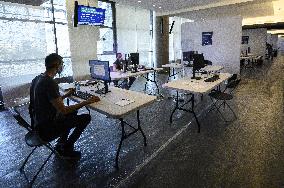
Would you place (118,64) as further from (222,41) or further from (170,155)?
(222,41)

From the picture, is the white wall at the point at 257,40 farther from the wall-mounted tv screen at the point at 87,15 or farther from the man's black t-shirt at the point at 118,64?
the man's black t-shirt at the point at 118,64

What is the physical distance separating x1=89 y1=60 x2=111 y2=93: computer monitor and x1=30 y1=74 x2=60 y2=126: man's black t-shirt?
1036 millimetres

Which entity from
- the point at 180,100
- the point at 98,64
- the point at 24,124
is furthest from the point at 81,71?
the point at 24,124

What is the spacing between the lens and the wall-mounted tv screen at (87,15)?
6.99 metres

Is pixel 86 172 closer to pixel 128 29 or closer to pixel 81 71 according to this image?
pixel 81 71

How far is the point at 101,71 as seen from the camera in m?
Result: 3.60

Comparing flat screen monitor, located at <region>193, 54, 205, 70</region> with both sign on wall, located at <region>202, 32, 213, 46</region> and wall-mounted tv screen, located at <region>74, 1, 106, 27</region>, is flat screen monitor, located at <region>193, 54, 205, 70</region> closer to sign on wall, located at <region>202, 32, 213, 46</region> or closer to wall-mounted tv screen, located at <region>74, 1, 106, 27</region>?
wall-mounted tv screen, located at <region>74, 1, 106, 27</region>

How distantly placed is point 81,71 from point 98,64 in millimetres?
5346

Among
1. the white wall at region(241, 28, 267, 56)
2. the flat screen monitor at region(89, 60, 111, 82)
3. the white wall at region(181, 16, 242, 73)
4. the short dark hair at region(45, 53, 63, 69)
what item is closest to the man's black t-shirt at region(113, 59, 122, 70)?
the flat screen monitor at region(89, 60, 111, 82)

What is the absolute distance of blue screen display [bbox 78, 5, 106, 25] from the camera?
711 centimetres

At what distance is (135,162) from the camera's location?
301cm

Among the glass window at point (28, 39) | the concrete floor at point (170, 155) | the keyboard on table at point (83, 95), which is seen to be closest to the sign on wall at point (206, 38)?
the concrete floor at point (170, 155)

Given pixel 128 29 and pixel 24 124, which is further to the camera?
pixel 128 29

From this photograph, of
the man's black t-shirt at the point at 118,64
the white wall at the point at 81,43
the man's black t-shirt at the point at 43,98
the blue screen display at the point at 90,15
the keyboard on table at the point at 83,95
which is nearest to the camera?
the man's black t-shirt at the point at 43,98
